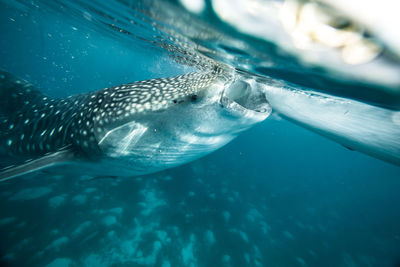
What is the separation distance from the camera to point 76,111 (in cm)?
300

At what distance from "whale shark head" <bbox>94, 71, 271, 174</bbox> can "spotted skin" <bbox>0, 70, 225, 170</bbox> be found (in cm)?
2

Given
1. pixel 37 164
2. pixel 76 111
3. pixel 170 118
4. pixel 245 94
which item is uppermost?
pixel 245 94

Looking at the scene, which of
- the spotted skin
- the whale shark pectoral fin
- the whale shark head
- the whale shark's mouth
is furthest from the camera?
the whale shark's mouth

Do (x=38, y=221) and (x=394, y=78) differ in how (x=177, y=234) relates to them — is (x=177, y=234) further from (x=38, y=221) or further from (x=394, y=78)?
(x=394, y=78)

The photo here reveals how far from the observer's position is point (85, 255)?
12.1ft

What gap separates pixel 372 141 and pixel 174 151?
10.4 feet

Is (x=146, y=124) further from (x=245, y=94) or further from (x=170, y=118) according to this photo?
(x=245, y=94)

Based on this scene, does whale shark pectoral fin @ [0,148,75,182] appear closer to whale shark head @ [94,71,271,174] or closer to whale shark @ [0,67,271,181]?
whale shark @ [0,67,271,181]

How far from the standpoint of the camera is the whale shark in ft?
6.70

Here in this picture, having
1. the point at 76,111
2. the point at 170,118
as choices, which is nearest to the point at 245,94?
the point at 170,118

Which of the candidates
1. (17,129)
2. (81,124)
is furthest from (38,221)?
(81,124)

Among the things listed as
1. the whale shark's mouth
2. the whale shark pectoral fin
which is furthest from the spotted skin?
the whale shark's mouth

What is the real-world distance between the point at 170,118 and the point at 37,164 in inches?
66.6

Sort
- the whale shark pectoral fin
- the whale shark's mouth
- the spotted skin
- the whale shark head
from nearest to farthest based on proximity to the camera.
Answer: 1. the whale shark pectoral fin
2. the whale shark head
3. the spotted skin
4. the whale shark's mouth
